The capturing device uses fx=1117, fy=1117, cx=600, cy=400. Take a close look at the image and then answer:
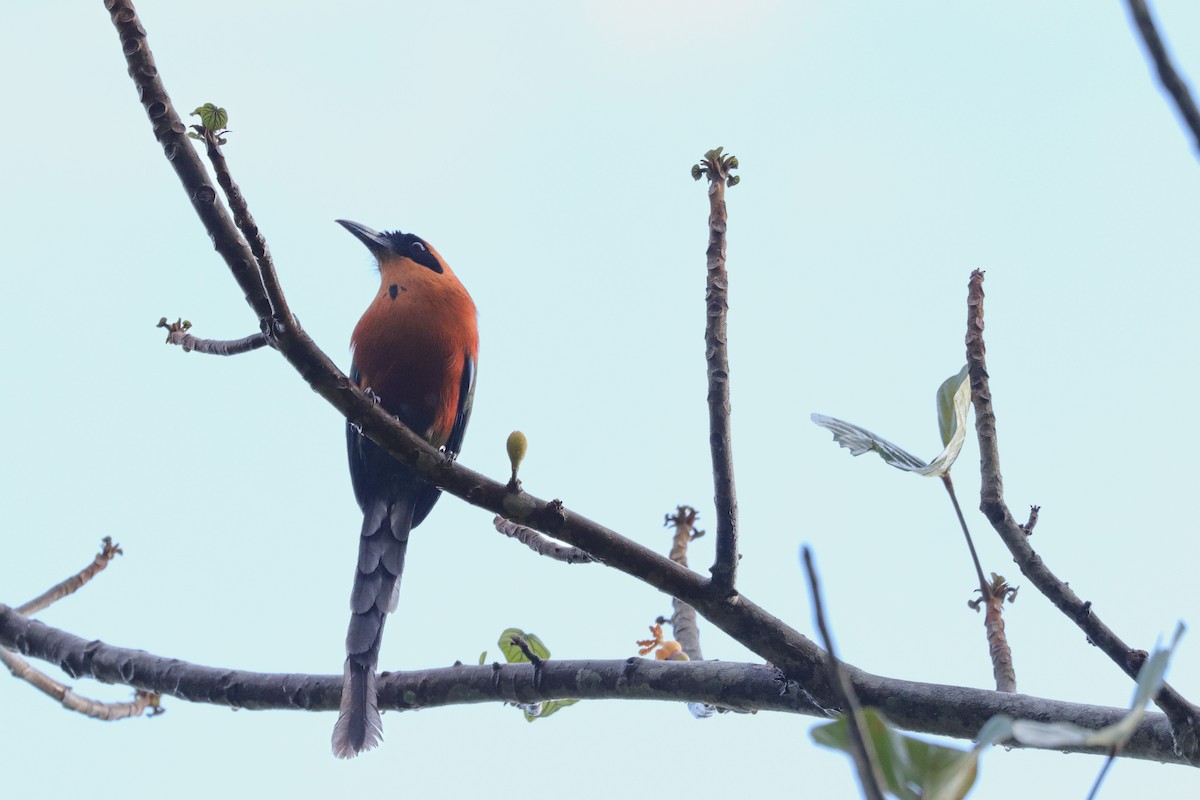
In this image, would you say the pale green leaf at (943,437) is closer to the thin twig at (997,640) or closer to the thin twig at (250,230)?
the thin twig at (997,640)

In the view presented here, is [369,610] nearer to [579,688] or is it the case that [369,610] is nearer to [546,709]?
[546,709]

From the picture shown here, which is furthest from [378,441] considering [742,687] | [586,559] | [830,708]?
[830,708]

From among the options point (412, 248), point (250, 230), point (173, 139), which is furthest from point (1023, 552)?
point (412, 248)

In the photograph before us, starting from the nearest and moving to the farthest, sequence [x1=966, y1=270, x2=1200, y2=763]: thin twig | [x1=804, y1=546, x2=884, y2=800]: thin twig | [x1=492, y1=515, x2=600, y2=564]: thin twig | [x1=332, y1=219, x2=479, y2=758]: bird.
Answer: [x1=804, y1=546, x2=884, y2=800]: thin twig < [x1=966, y1=270, x2=1200, y2=763]: thin twig < [x1=492, y1=515, x2=600, y2=564]: thin twig < [x1=332, y1=219, x2=479, y2=758]: bird

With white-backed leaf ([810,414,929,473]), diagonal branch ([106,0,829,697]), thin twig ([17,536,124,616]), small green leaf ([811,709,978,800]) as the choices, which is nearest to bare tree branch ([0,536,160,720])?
thin twig ([17,536,124,616])

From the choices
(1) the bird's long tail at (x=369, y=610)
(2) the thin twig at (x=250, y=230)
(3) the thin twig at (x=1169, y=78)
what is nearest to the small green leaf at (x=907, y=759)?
(3) the thin twig at (x=1169, y=78)

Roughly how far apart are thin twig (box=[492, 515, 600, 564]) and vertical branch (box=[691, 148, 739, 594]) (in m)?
0.63

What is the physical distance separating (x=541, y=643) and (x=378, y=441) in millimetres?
925

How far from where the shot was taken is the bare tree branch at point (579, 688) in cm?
242

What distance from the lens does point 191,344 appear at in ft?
10.8

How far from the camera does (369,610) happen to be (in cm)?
429

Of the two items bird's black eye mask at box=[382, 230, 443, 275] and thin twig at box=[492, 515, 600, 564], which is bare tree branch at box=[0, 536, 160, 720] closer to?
thin twig at box=[492, 515, 600, 564]

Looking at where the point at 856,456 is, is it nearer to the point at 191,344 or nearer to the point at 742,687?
the point at 742,687

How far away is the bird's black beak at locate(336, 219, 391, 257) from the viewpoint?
5.84 m
